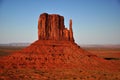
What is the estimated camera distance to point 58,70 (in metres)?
49.8

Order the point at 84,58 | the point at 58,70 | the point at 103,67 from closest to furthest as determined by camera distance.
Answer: the point at 58,70 < the point at 103,67 < the point at 84,58

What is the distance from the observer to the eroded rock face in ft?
210

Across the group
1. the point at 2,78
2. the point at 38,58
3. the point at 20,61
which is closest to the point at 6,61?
the point at 20,61

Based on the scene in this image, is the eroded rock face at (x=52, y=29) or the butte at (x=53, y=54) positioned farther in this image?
the eroded rock face at (x=52, y=29)

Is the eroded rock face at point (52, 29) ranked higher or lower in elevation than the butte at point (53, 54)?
higher

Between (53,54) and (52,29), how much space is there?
9239 mm

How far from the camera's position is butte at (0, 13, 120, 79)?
54.4 metres

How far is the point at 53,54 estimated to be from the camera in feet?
190

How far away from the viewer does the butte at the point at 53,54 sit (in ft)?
178

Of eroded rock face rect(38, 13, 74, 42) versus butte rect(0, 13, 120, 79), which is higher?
eroded rock face rect(38, 13, 74, 42)

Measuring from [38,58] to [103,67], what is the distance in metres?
15.1

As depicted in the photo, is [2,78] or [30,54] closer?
[2,78]

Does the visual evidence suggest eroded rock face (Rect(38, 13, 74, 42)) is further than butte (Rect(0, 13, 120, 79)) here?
Yes

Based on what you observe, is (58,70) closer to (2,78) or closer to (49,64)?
(49,64)
